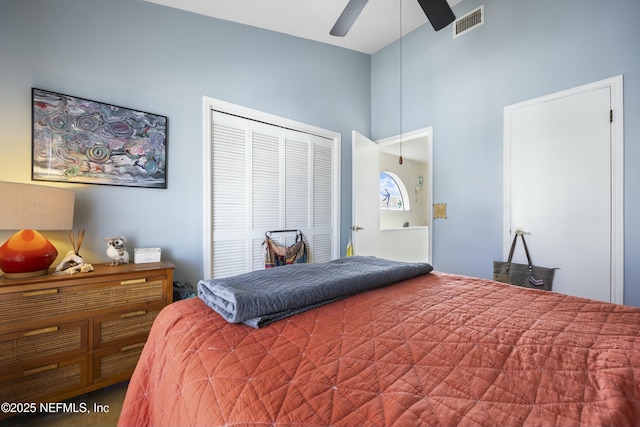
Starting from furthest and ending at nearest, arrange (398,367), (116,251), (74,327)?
(116,251), (74,327), (398,367)

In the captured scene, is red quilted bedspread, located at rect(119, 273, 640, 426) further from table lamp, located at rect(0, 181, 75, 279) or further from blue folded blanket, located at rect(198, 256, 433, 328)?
table lamp, located at rect(0, 181, 75, 279)

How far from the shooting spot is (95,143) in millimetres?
1961

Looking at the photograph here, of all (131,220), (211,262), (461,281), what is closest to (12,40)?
(131,220)

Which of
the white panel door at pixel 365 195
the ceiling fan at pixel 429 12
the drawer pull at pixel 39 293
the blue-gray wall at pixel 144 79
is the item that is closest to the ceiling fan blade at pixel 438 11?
the ceiling fan at pixel 429 12

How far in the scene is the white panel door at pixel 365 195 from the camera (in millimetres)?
3238

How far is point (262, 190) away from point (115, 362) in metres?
1.76

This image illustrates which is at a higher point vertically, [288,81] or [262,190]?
[288,81]

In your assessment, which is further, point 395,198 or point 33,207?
point 395,198

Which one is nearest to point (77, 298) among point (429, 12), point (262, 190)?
point (262, 190)

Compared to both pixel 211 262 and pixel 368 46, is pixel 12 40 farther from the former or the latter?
pixel 368 46

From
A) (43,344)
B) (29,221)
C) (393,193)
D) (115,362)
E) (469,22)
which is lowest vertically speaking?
(115,362)

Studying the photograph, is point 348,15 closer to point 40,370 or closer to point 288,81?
point 288,81

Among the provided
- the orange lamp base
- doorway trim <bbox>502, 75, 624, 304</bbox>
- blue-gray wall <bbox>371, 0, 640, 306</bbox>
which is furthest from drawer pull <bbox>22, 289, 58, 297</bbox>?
doorway trim <bbox>502, 75, 624, 304</bbox>

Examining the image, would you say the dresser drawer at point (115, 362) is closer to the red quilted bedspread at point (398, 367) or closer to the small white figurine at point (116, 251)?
the small white figurine at point (116, 251)
